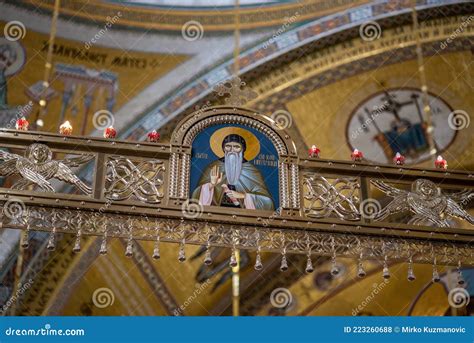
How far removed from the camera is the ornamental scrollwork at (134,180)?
20.5ft

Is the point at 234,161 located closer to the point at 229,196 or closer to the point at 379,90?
the point at 229,196

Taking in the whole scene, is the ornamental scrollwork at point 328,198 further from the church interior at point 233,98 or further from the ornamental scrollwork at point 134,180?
the church interior at point 233,98

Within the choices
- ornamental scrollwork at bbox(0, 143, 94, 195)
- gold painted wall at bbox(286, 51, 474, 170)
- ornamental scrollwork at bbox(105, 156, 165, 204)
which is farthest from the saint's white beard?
gold painted wall at bbox(286, 51, 474, 170)

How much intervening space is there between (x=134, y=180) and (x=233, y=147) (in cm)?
92

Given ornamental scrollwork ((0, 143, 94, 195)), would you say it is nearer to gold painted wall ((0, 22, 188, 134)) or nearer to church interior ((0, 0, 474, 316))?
church interior ((0, 0, 474, 316))

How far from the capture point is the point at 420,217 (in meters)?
6.79

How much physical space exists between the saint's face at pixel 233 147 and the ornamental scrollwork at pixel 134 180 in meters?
0.58

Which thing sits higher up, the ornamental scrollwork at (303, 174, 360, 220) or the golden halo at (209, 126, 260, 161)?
the golden halo at (209, 126, 260, 161)

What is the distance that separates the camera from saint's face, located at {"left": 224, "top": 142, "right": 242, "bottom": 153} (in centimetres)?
667

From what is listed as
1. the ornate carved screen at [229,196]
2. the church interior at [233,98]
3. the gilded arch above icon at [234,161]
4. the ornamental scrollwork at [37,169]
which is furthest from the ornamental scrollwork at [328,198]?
the church interior at [233,98]

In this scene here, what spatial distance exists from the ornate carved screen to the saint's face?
0.01 m

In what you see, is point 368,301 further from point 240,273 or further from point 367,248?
point 367,248

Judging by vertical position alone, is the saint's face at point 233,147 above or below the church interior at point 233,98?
below

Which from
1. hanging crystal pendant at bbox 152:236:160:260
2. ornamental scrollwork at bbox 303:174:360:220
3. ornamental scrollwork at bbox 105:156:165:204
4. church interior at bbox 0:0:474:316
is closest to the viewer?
hanging crystal pendant at bbox 152:236:160:260
